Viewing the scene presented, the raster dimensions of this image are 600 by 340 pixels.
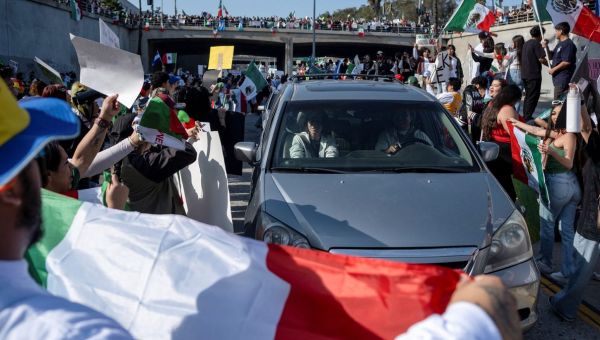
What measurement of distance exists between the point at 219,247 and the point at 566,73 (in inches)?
403

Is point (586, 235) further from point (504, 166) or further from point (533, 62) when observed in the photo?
point (533, 62)

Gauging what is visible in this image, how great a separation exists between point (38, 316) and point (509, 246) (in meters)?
3.25

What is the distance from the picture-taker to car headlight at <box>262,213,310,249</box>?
3.66 meters

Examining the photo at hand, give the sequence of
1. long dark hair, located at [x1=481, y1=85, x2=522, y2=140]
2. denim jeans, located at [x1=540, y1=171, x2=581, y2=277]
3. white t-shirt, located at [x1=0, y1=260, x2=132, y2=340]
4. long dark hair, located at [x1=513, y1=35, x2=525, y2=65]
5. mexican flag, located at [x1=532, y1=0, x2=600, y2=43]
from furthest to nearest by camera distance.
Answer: long dark hair, located at [x1=513, y1=35, x2=525, y2=65]
mexican flag, located at [x1=532, y1=0, x2=600, y2=43]
long dark hair, located at [x1=481, y1=85, x2=522, y2=140]
denim jeans, located at [x1=540, y1=171, x2=581, y2=277]
white t-shirt, located at [x1=0, y1=260, x2=132, y2=340]

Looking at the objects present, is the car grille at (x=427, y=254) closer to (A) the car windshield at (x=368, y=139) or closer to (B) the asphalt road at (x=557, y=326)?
(B) the asphalt road at (x=557, y=326)

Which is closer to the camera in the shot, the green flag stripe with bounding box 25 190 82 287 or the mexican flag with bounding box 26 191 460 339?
the mexican flag with bounding box 26 191 460 339

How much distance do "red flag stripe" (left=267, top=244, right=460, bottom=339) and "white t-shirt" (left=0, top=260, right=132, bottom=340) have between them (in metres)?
0.65

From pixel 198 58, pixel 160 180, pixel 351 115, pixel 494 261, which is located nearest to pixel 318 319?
pixel 494 261

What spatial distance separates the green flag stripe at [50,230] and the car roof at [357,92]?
3.19 m

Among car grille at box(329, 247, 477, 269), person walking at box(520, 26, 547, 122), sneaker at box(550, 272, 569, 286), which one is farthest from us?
person walking at box(520, 26, 547, 122)

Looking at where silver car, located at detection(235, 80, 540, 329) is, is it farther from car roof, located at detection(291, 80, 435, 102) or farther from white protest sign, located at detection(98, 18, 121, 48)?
white protest sign, located at detection(98, 18, 121, 48)

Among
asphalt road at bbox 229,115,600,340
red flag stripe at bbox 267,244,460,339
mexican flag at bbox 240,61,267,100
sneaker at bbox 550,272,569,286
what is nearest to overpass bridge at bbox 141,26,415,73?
mexican flag at bbox 240,61,267,100

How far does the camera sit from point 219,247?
1811 millimetres

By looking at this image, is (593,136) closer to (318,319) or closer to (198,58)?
(318,319)
